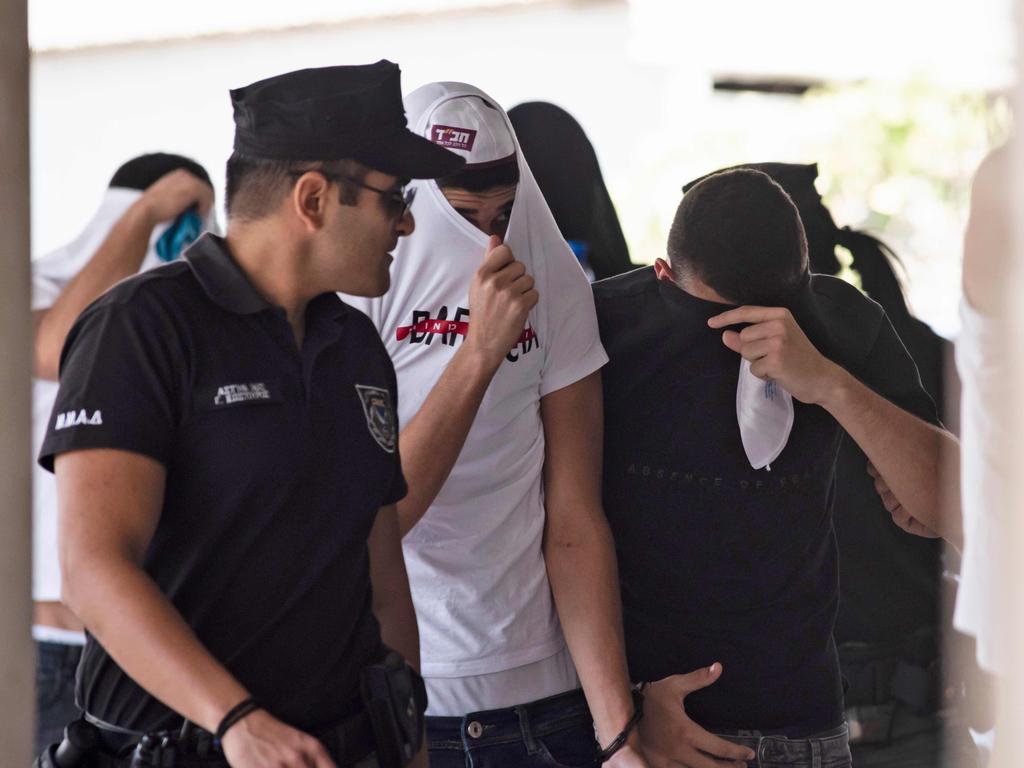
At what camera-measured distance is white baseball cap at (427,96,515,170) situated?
202 cm

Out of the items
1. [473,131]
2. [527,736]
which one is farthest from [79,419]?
[527,736]

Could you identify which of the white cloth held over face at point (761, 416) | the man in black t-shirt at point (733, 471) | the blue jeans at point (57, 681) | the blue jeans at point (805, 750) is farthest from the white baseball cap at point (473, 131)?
the blue jeans at point (57, 681)

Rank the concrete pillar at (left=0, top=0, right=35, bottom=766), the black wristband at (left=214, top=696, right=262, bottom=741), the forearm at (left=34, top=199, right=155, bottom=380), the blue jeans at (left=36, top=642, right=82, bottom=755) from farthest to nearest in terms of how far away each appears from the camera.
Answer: the blue jeans at (left=36, top=642, right=82, bottom=755) → the forearm at (left=34, top=199, right=155, bottom=380) → the concrete pillar at (left=0, top=0, right=35, bottom=766) → the black wristband at (left=214, top=696, right=262, bottom=741)

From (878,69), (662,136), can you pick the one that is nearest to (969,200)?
(878,69)

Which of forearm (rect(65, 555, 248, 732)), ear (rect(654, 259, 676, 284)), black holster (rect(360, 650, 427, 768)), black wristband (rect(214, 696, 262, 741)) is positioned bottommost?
black holster (rect(360, 650, 427, 768))

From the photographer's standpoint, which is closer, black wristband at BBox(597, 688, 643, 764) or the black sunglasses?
the black sunglasses

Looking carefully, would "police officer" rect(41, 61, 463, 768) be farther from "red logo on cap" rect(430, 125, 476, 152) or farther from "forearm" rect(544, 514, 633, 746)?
"forearm" rect(544, 514, 633, 746)

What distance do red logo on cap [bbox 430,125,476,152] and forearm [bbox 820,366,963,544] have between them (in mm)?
717

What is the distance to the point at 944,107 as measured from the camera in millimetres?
1871

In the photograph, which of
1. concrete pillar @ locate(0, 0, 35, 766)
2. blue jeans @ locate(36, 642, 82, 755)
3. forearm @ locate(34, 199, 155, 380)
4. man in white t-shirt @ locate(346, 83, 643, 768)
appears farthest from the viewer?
blue jeans @ locate(36, 642, 82, 755)

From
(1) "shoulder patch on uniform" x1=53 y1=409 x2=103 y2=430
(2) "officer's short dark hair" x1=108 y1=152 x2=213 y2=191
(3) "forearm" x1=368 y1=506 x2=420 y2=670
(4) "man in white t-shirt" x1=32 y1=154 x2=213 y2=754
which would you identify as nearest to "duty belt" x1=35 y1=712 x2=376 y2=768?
(3) "forearm" x1=368 y1=506 x2=420 y2=670

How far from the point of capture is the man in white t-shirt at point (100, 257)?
2309 millimetres

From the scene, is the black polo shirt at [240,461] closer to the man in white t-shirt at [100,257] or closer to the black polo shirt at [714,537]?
the black polo shirt at [714,537]

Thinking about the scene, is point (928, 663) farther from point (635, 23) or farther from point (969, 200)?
point (635, 23)
